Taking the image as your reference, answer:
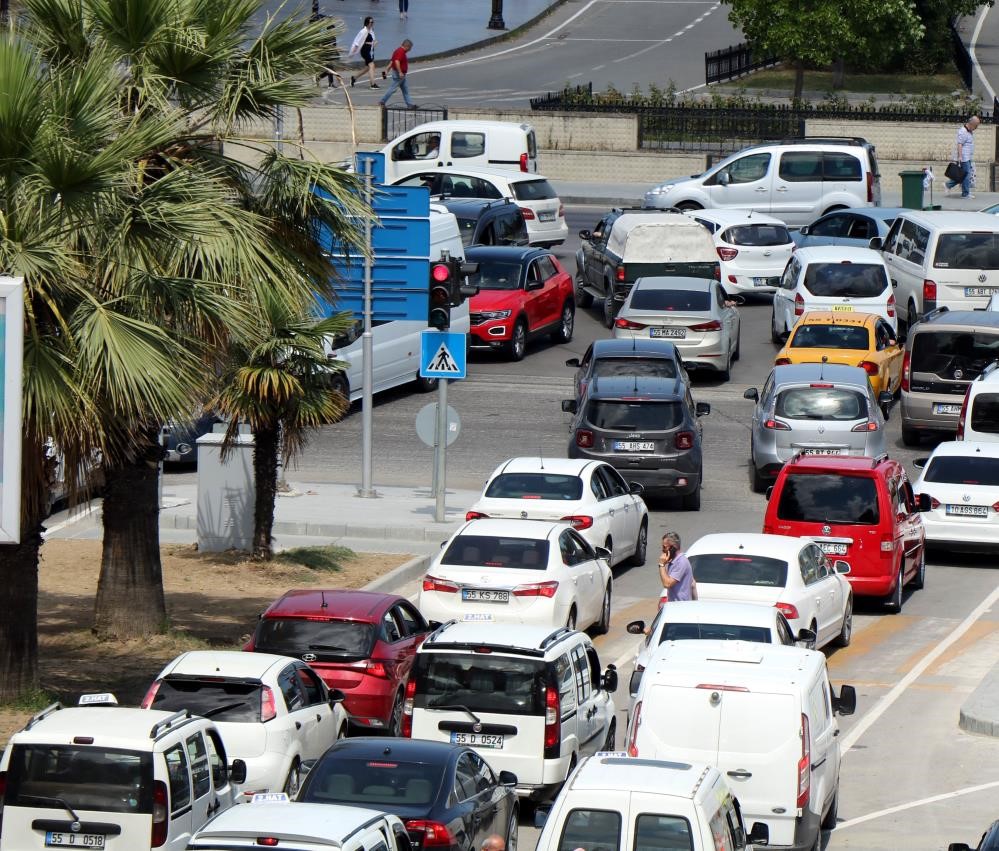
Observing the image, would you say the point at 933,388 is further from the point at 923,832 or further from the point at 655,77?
the point at 655,77

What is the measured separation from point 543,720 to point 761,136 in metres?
40.2

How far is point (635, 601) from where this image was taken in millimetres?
22547

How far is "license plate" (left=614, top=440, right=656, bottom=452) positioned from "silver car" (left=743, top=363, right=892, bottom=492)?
6.44 feet

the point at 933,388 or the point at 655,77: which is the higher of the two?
the point at 655,77

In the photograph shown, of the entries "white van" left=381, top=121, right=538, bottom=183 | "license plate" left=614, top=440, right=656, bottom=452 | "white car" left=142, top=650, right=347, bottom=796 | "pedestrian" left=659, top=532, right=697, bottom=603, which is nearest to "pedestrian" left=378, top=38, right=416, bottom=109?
"white van" left=381, top=121, right=538, bottom=183

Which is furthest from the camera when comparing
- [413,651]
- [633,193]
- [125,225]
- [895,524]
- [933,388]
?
[633,193]

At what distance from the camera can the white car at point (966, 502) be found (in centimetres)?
2461

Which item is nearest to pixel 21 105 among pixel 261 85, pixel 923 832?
pixel 261 85

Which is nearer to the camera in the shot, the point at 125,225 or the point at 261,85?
the point at 125,225

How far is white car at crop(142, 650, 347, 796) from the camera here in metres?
14.2

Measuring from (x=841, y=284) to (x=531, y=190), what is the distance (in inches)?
376

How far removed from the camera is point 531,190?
41.7m

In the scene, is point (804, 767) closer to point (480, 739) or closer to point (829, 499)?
point (480, 739)

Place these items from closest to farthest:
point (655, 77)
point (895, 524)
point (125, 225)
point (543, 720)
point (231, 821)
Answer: point (231, 821) → point (543, 720) → point (125, 225) → point (895, 524) → point (655, 77)
